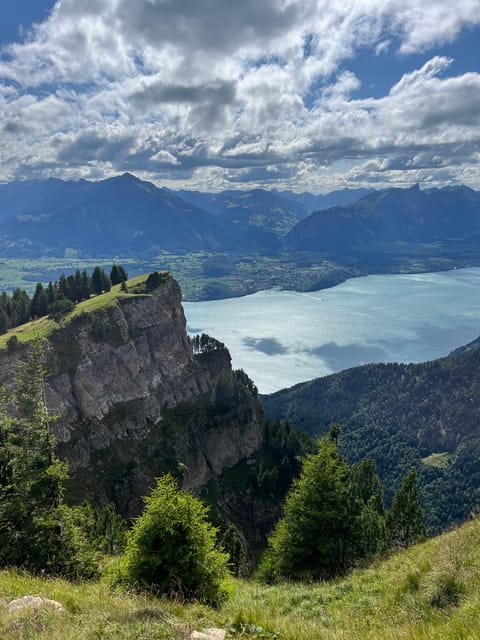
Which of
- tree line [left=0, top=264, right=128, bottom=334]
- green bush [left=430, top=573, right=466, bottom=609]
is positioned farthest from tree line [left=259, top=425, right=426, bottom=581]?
tree line [left=0, top=264, right=128, bottom=334]

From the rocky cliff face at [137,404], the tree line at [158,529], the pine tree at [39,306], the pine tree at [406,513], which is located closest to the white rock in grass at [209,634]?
the tree line at [158,529]

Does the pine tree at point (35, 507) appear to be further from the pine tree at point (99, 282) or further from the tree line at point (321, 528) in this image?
the pine tree at point (99, 282)

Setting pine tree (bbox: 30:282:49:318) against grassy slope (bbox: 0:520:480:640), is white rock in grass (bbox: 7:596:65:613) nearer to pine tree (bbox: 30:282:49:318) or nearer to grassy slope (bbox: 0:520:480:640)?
grassy slope (bbox: 0:520:480:640)

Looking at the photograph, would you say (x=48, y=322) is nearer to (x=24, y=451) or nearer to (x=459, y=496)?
(x=24, y=451)

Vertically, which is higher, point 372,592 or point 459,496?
point 372,592

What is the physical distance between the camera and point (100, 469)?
261ft

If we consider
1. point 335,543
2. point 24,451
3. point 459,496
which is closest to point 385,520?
point 335,543

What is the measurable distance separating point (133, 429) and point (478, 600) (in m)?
86.7

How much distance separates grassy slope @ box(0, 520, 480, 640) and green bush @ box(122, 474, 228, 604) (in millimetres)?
1228

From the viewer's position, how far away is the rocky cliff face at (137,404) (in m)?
78.6

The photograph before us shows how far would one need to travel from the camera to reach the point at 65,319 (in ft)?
291

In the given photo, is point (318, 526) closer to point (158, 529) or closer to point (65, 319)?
point (158, 529)

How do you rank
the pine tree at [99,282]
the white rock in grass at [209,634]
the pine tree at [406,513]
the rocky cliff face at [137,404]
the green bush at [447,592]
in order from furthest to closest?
the pine tree at [99,282]
the rocky cliff face at [137,404]
the pine tree at [406,513]
the green bush at [447,592]
the white rock in grass at [209,634]

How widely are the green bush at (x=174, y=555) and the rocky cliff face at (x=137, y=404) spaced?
5466 centimetres
